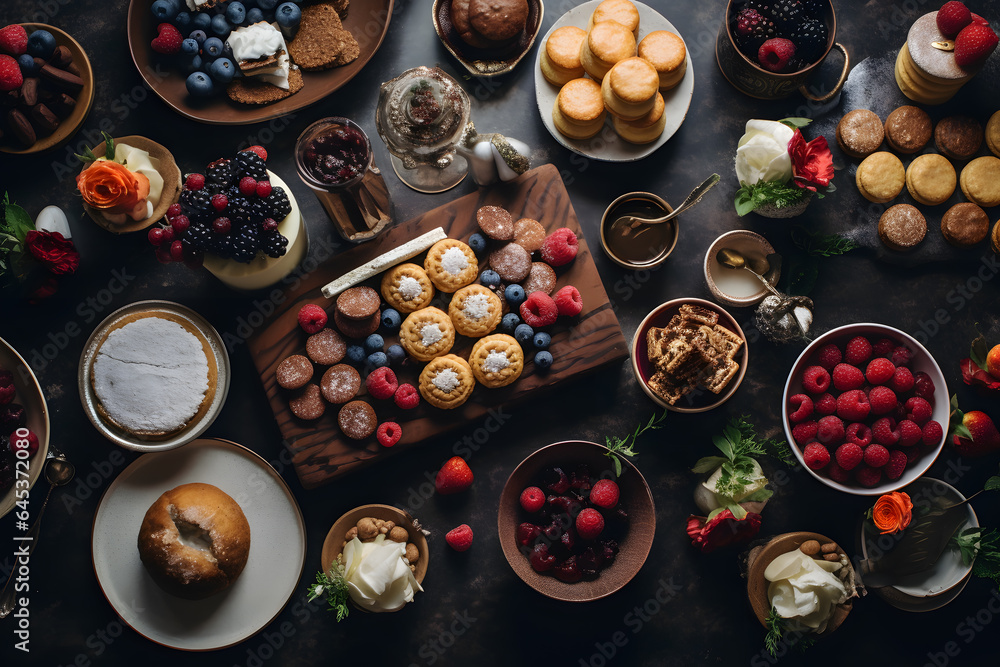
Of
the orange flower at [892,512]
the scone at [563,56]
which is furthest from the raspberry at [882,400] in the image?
the scone at [563,56]

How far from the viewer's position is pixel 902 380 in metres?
2.84

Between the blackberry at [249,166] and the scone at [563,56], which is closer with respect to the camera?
the blackberry at [249,166]

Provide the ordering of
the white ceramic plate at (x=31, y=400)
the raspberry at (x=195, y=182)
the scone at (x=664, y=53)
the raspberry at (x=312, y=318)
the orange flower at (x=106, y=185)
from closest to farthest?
the raspberry at (x=195, y=182)
the orange flower at (x=106, y=185)
the white ceramic plate at (x=31, y=400)
the raspberry at (x=312, y=318)
the scone at (x=664, y=53)

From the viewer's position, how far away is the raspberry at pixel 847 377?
284 cm

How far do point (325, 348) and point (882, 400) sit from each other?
255 cm

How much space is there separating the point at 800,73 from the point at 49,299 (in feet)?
12.2

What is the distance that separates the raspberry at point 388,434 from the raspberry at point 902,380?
228cm

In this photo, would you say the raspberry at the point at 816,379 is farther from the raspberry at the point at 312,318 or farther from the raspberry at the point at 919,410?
the raspberry at the point at 312,318

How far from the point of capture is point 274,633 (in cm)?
295

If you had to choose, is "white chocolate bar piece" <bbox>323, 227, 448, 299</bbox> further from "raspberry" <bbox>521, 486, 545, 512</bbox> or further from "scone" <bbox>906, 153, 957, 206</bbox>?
"scone" <bbox>906, 153, 957, 206</bbox>

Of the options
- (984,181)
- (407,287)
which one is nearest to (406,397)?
(407,287)

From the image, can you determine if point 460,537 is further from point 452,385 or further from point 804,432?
point 804,432

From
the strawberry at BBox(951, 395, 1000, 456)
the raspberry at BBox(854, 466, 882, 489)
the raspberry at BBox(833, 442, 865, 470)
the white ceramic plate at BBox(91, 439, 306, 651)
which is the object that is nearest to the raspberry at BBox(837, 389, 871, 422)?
the raspberry at BBox(833, 442, 865, 470)

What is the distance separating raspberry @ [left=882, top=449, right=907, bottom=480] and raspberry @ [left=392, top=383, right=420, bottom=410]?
2.16 meters
